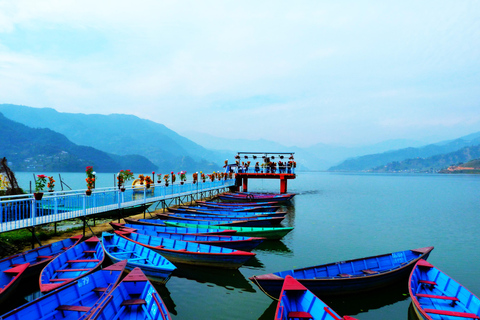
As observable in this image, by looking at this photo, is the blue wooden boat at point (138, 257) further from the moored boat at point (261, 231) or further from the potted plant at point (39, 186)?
the moored boat at point (261, 231)

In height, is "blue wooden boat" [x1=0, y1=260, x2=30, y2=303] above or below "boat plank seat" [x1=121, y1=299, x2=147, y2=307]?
above

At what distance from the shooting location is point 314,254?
56.5 feet

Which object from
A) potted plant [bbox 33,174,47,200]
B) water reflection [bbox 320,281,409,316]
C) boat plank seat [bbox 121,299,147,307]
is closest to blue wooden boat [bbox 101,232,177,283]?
boat plank seat [bbox 121,299,147,307]

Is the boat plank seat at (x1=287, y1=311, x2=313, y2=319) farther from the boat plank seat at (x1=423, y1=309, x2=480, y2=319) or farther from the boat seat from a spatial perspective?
the boat seat

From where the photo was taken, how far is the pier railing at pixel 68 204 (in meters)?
13.1

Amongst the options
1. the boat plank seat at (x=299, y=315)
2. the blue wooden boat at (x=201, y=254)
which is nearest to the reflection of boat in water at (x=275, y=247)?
the blue wooden boat at (x=201, y=254)

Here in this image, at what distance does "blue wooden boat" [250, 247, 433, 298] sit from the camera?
30.9ft

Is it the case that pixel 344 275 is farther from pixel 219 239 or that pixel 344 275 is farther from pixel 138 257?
pixel 138 257

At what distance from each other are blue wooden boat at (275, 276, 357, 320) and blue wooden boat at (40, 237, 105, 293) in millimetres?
6257

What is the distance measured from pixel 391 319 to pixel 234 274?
20.7ft

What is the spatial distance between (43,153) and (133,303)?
184771 millimetres

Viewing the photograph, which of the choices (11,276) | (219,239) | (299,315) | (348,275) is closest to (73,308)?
(11,276)

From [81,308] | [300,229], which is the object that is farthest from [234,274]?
[300,229]

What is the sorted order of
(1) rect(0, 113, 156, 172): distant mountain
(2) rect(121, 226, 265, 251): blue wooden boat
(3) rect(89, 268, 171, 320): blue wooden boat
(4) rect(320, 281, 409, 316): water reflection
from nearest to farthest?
1. (3) rect(89, 268, 171, 320): blue wooden boat
2. (4) rect(320, 281, 409, 316): water reflection
3. (2) rect(121, 226, 265, 251): blue wooden boat
4. (1) rect(0, 113, 156, 172): distant mountain
